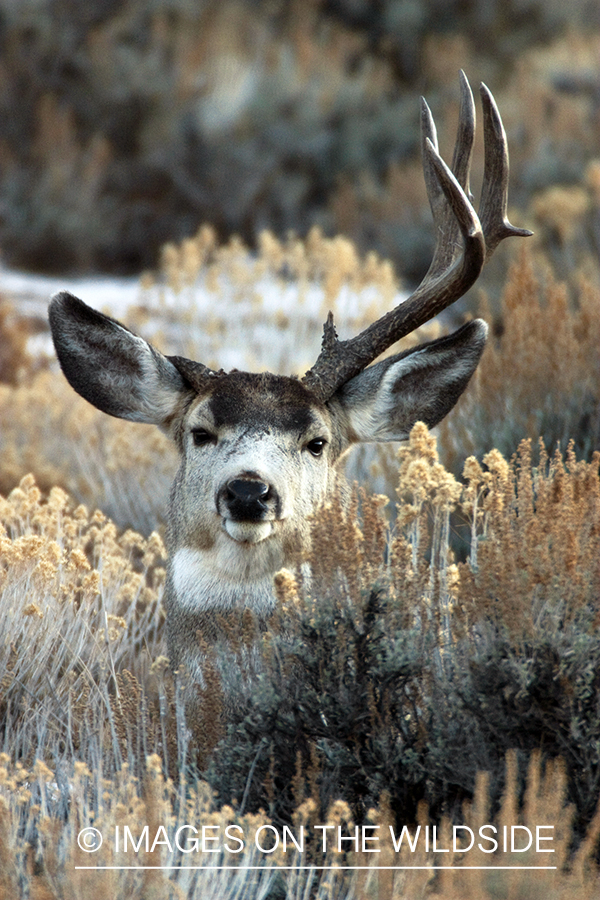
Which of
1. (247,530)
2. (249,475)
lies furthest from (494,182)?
(247,530)

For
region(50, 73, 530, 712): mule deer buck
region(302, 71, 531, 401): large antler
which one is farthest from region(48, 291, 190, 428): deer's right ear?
region(302, 71, 531, 401): large antler

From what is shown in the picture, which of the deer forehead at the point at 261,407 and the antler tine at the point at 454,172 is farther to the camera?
the antler tine at the point at 454,172

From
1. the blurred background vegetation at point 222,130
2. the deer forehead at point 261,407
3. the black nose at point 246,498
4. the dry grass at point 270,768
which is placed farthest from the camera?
the blurred background vegetation at point 222,130

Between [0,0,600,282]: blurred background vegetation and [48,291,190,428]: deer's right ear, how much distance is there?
32.9ft

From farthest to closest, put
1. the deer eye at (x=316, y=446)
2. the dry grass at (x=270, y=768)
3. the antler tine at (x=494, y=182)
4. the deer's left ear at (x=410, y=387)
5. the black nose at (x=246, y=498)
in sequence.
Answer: the antler tine at (x=494, y=182), the deer's left ear at (x=410, y=387), the deer eye at (x=316, y=446), the black nose at (x=246, y=498), the dry grass at (x=270, y=768)

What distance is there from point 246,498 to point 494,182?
192cm

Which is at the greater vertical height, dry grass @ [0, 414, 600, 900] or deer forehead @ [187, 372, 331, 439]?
deer forehead @ [187, 372, 331, 439]

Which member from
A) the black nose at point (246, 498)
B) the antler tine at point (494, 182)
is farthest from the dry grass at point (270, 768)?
the antler tine at point (494, 182)

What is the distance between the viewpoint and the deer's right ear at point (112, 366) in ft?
15.0

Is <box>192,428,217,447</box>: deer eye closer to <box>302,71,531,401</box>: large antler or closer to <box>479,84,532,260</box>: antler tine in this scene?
<box>302,71,531,401</box>: large antler

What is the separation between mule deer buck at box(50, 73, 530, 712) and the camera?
4.05 meters

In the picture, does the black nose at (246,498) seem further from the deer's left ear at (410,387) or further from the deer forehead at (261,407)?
the deer's left ear at (410,387)

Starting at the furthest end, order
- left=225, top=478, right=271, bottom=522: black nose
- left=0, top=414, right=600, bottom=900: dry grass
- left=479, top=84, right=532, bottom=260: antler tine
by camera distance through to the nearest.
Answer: left=479, top=84, right=532, bottom=260: antler tine, left=225, top=478, right=271, bottom=522: black nose, left=0, top=414, right=600, bottom=900: dry grass

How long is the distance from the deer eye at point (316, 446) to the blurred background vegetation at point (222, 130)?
33.7ft
